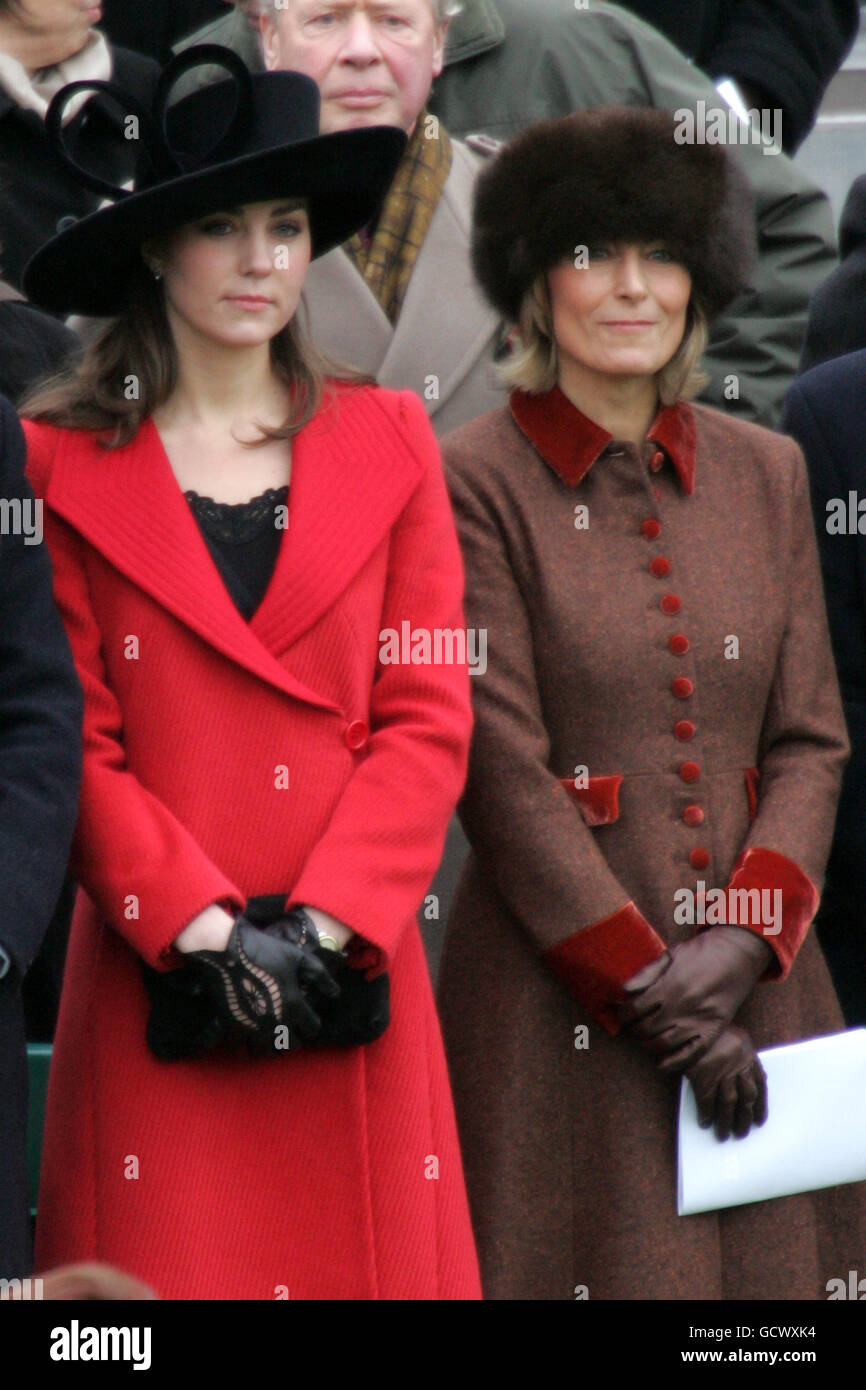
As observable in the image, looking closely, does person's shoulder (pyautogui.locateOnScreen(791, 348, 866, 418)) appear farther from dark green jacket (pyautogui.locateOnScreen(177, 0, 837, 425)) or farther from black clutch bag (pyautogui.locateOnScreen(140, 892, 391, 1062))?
black clutch bag (pyautogui.locateOnScreen(140, 892, 391, 1062))

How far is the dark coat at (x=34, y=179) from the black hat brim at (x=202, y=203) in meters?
1.20

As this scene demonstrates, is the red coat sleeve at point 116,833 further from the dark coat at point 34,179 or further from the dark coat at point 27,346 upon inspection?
the dark coat at point 34,179

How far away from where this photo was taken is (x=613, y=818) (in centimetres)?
357

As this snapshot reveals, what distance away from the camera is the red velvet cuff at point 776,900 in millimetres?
3516

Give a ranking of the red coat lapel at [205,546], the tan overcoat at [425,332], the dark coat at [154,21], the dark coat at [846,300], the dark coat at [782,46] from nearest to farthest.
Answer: the red coat lapel at [205,546] → the tan overcoat at [425,332] → the dark coat at [846,300] → the dark coat at [782,46] → the dark coat at [154,21]

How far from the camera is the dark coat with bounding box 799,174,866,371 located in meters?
4.27

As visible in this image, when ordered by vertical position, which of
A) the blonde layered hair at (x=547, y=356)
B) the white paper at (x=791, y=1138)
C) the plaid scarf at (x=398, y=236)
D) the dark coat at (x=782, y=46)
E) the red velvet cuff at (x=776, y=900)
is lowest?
the white paper at (x=791, y=1138)

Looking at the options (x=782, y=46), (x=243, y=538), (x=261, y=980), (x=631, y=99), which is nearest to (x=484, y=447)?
(x=243, y=538)

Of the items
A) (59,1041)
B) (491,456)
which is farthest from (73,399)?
(59,1041)

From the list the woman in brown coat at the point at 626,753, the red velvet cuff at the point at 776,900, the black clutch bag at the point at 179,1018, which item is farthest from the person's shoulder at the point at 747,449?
the black clutch bag at the point at 179,1018

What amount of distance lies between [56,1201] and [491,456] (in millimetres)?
1347

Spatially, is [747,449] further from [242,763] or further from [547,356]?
A: [242,763]

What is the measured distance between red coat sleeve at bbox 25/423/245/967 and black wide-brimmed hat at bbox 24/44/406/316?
30 cm

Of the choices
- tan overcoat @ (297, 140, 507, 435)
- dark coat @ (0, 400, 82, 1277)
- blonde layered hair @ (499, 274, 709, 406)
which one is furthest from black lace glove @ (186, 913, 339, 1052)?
tan overcoat @ (297, 140, 507, 435)
